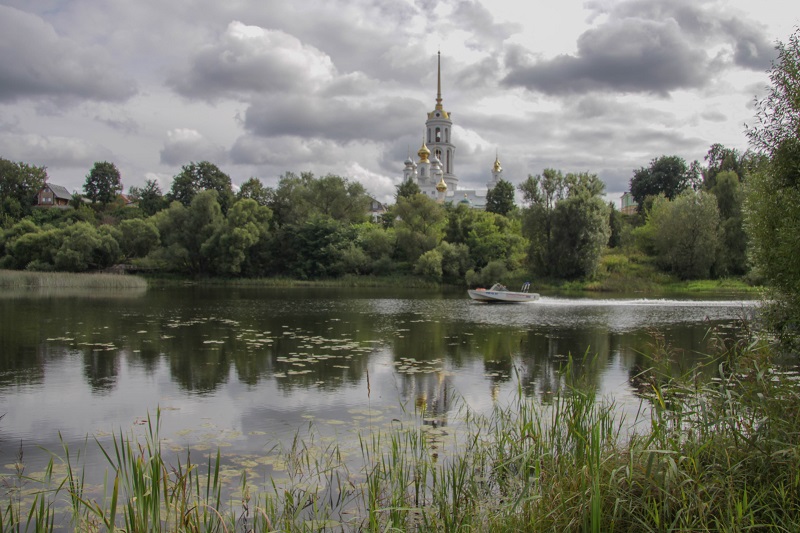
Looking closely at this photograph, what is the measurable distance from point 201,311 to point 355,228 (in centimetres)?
4005

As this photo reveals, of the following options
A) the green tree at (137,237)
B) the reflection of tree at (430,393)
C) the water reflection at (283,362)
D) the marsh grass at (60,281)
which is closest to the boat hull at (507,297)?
the water reflection at (283,362)

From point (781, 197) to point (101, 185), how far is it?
103m

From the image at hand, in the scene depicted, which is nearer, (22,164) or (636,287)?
(636,287)

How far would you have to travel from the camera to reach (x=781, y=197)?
9.87 metres

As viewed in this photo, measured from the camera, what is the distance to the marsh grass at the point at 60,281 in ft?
150

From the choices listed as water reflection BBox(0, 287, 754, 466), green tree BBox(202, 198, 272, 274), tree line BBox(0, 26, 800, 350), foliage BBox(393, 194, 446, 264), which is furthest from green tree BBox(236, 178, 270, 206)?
water reflection BBox(0, 287, 754, 466)

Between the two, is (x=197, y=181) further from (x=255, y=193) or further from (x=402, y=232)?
(x=402, y=232)

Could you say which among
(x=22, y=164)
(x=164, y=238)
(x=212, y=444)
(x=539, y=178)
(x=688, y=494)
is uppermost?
(x=22, y=164)

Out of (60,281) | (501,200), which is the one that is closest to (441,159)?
(501,200)

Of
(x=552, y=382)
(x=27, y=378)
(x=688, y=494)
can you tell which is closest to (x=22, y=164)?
(x=27, y=378)

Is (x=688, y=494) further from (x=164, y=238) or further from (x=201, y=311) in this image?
(x=164, y=238)

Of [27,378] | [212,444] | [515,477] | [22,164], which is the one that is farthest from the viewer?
[22,164]

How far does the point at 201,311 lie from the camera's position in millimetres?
29469

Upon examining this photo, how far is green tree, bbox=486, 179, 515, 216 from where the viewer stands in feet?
281
